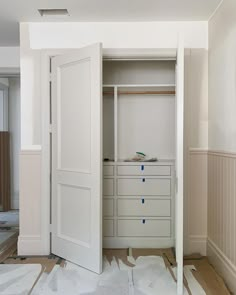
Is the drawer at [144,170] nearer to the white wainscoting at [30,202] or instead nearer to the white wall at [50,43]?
the white wall at [50,43]

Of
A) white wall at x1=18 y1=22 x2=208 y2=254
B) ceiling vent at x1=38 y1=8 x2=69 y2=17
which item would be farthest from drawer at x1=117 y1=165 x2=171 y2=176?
ceiling vent at x1=38 y1=8 x2=69 y2=17

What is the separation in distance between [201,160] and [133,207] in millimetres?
883

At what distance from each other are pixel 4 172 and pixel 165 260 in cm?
355

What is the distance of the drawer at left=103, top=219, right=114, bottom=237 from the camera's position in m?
3.36

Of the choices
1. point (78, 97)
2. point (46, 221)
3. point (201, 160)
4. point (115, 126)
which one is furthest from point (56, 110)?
point (201, 160)

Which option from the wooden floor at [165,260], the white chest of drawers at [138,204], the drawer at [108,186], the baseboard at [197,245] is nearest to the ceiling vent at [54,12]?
the white chest of drawers at [138,204]

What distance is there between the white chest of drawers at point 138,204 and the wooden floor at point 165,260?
0.43ft

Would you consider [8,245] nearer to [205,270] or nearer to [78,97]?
[78,97]

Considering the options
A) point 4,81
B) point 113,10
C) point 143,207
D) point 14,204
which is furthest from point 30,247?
point 4,81

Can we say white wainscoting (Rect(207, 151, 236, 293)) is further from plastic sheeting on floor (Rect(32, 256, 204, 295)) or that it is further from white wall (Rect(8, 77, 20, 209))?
white wall (Rect(8, 77, 20, 209))

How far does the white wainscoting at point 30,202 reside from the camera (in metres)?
3.10

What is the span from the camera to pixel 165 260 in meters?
2.96

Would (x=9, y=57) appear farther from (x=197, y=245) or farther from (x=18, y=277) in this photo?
(x=197, y=245)

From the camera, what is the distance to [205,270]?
8.98 ft
